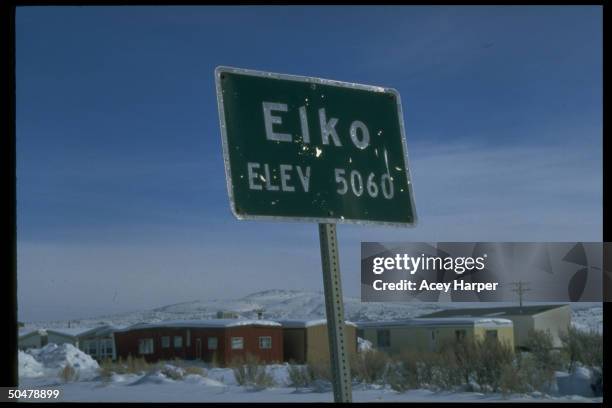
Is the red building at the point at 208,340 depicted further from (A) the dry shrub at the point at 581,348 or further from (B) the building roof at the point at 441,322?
(A) the dry shrub at the point at 581,348

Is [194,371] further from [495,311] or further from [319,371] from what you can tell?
[495,311]

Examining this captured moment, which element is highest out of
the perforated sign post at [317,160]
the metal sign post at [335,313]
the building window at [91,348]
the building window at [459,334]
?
the perforated sign post at [317,160]

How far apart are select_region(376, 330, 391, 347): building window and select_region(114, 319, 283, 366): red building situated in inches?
187

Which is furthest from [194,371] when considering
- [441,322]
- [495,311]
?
[495,311]

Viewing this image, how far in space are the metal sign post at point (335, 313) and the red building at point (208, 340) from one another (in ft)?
95.8

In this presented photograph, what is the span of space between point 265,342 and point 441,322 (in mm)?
8332

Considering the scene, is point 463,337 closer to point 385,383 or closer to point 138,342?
point 385,383

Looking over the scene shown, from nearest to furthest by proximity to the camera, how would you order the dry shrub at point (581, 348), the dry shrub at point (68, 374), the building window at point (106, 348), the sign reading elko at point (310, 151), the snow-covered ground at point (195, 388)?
the sign reading elko at point (310, 151) → the snow-covered ground at point (195, 388) → the dry shrub at point (581, 348) → the dry shrub at point (68, 374) → the building window at point (106, 348)

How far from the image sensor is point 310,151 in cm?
329

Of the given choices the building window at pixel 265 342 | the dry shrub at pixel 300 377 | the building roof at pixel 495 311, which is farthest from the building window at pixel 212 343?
the building roof at pixel 495 311

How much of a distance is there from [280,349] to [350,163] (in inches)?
1228

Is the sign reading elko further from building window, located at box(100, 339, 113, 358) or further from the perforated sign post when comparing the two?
building window, located at box(100, 339, 113, 358)

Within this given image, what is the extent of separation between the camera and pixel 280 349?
111 ft

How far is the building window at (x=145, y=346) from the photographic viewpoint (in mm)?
35188
